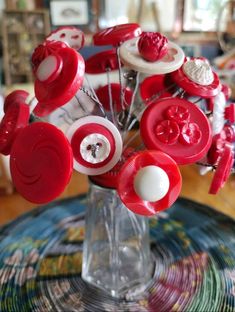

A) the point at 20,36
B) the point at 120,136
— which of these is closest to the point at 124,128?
the point at 120,136

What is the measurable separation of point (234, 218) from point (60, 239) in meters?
0.39

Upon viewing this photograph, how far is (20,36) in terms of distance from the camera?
6.07ft

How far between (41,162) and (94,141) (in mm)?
74

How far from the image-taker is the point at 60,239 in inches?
31.3

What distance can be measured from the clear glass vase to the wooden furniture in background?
4.50 ft

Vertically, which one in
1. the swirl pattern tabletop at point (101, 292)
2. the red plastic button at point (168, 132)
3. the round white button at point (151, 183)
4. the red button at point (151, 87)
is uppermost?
the red plastic button at point (168, 132)

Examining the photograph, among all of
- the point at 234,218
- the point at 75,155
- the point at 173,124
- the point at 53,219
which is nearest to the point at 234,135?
the point at 173,124

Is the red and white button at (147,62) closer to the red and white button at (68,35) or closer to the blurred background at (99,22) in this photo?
the red and white button at (68,35)

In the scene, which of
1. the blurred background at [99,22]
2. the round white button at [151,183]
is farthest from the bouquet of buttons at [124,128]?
the blurred background at [99,22]

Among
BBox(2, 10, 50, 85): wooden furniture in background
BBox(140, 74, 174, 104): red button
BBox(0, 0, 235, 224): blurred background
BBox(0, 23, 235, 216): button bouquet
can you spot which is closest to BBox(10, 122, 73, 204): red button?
BBox(0, 23, 235, 216): button bouquet

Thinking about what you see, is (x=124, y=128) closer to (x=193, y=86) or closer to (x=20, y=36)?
(x=193, y=86)

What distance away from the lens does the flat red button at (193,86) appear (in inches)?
18.8

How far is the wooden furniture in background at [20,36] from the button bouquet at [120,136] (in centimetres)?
143

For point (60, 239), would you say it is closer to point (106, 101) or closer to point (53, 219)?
point (53, 219)
